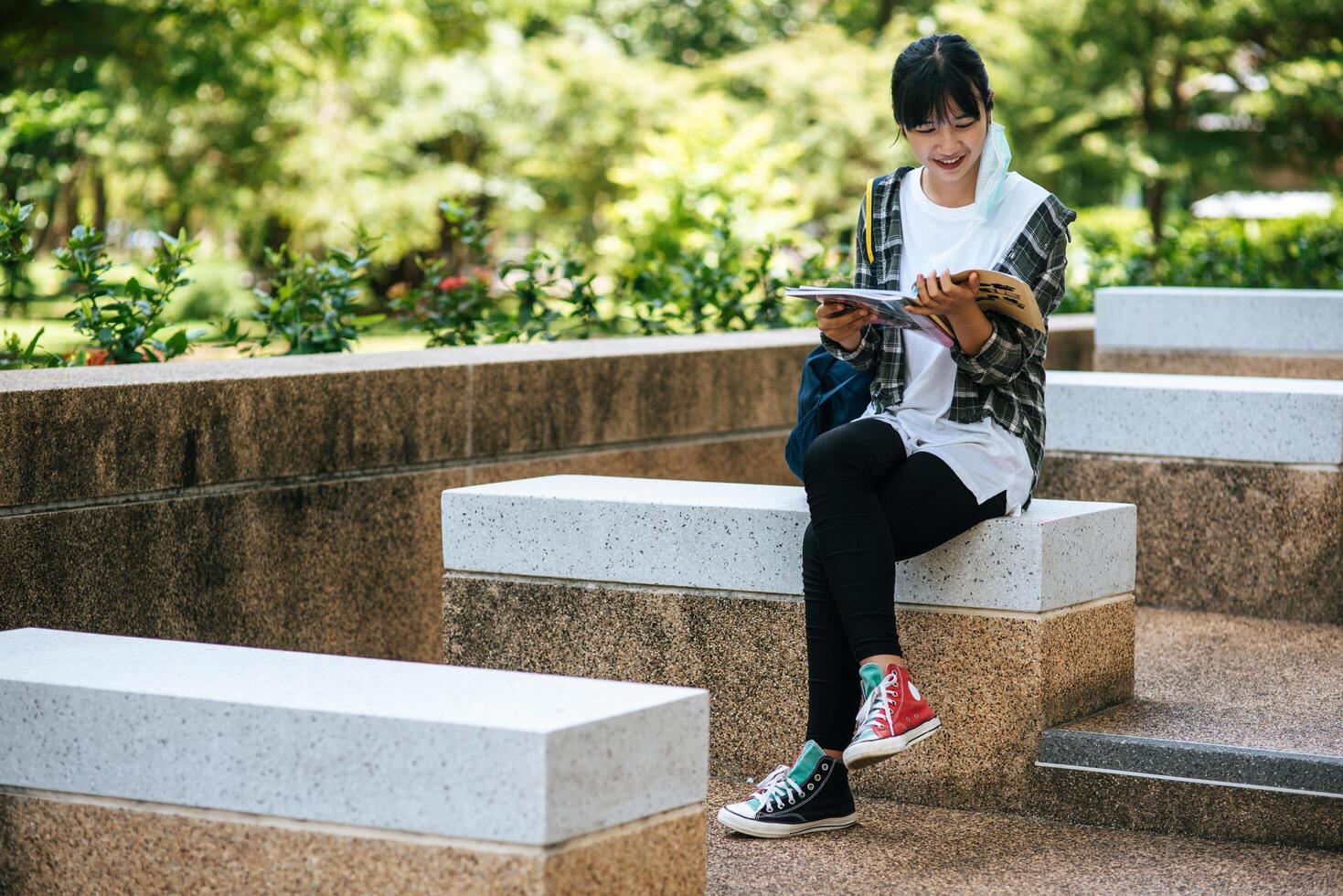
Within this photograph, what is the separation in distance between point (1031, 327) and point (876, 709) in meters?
0.97

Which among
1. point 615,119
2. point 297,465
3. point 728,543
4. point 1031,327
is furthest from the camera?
point 615,119

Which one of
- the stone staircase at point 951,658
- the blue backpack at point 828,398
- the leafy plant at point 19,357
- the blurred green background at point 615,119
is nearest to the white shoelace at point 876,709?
the stone staircase at point 951,658

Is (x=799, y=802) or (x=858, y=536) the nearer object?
(x=858, y=536)

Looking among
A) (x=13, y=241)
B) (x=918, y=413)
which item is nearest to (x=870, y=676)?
(x=918, y=413)

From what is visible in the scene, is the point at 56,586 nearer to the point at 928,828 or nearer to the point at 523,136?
the point at 928,828

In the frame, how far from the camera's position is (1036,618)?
13.0ft

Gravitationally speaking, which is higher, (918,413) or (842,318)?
(842,318)

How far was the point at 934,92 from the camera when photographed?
3770 mm

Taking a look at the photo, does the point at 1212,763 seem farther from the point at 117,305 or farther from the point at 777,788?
the point at 117,305

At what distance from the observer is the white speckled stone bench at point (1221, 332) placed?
7.84m

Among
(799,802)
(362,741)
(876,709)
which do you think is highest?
(362,741)

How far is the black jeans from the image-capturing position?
362cm

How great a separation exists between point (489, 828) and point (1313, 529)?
12.8 feet

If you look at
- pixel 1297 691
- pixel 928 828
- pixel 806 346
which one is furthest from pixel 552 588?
pixel 806 346
